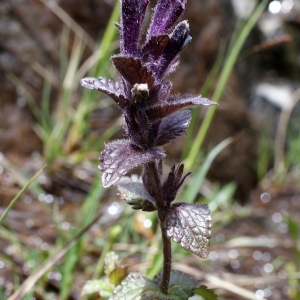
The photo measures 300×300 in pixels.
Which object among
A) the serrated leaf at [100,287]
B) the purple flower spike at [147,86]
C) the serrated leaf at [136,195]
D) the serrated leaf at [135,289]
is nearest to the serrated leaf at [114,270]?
the serrated leaf at [100,287]

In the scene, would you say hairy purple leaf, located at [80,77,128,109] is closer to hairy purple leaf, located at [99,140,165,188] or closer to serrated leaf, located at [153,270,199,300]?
hairy purple leaf, located at [99,140,165,188]

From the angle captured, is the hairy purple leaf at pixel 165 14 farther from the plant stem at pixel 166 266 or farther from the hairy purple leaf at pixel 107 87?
the plant stem at pixel 166 266

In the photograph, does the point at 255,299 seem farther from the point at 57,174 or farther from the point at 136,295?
the point at 57,174

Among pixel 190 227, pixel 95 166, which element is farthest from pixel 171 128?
pixel 95 166

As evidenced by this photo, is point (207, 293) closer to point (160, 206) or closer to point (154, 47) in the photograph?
point (160, 206)

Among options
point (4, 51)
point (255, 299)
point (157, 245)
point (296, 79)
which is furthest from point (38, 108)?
point (296, 79)

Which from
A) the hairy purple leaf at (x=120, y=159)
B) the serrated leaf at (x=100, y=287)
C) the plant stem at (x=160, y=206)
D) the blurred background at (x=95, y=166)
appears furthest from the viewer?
the blurred background at (x=95, y=166)

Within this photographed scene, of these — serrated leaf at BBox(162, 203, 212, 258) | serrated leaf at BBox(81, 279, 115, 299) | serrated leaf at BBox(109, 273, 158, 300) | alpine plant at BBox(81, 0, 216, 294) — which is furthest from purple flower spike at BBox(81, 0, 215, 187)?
serrated leaf at BBox(81, 279, 115, 299)
